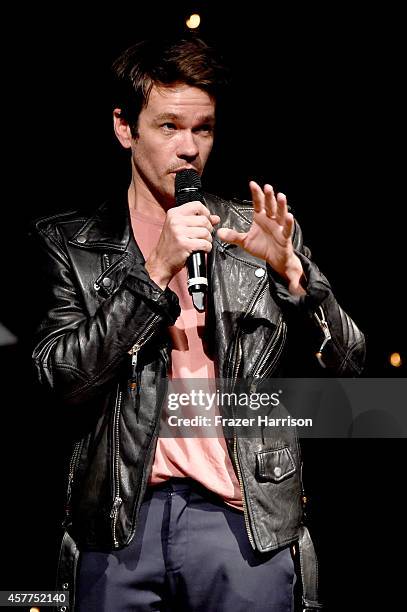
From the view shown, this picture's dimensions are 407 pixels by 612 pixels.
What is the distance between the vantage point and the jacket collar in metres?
1.78

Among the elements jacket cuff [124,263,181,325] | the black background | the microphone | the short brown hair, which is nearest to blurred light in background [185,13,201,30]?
the black background

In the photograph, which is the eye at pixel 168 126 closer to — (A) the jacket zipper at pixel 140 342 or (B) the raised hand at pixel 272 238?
(B) the raised hand at pixel 272 238

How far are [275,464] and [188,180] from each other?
60 cm

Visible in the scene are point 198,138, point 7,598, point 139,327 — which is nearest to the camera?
point 139,327

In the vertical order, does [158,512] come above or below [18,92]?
below

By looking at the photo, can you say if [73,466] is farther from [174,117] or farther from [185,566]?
[174,117]

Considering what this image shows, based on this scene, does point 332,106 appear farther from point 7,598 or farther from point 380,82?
point 7,598

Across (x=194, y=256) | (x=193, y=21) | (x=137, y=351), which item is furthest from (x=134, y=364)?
(x=193, y=21)

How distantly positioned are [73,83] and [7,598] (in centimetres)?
137

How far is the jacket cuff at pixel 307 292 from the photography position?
5.32ft

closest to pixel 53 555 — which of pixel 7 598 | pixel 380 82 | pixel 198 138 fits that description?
pixel 7 598

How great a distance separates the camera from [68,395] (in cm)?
162

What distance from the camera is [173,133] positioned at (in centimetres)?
178

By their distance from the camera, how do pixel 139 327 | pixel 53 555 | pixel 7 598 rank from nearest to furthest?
1. pixel 139 327
2. pixel 7 598
3. pixel 53 555
